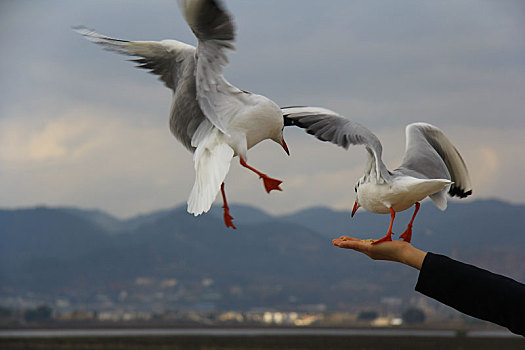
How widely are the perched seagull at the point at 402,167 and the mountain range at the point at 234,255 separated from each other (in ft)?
286

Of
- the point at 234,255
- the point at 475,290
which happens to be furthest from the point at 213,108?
the point at 234,255

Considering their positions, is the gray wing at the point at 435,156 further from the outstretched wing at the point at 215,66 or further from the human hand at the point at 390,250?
the human hand at the point at 390,250

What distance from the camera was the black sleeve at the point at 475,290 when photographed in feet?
4.80

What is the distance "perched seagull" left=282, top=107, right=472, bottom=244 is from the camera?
2561 mm

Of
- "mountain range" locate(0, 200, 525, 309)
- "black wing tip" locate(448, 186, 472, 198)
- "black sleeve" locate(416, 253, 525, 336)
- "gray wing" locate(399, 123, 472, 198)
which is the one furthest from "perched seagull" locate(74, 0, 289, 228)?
"mountain range" locate(0, 200, 525, 309)

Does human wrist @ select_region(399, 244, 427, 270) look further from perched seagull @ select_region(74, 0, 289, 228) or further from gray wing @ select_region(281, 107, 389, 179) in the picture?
perched seagull @ select_region(74, 0, 289, 228)

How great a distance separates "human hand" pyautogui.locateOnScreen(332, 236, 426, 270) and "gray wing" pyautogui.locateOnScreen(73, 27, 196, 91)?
1.27 meters

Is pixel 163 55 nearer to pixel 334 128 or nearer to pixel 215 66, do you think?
pixel 215 66

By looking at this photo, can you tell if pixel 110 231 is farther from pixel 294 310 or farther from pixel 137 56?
pixel 137 56

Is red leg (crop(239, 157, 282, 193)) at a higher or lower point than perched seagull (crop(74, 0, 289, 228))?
lower

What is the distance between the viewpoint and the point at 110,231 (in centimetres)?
13812

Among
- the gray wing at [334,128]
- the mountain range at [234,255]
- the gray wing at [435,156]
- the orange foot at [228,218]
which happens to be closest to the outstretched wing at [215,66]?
the gray wing at [334,128]

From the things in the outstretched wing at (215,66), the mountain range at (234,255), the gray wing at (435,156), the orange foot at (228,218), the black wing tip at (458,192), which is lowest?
the orange foot at (228,218)

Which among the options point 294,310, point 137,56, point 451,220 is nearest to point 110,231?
point 294,310
